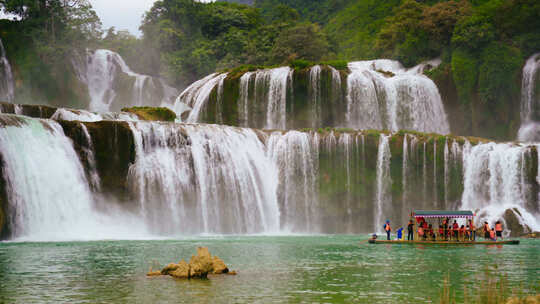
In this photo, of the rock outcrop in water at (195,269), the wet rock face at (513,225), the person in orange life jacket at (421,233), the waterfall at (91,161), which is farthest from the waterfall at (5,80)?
the rock outcrop in water at (195,269)

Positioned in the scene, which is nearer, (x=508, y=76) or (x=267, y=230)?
(x=267, y=230)

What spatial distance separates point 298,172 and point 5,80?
31.1 m

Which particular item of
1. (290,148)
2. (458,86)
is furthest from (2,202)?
(458,86)

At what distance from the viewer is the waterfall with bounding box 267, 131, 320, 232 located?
41.1 meters

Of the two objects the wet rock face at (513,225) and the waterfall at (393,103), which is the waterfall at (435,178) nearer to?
the wet rock face at (513,225)

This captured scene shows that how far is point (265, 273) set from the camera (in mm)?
17125

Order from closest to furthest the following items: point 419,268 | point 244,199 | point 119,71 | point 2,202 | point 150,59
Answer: point 419,268 → point 2,202 → point 244,199 → point 119,71 → point 150,59

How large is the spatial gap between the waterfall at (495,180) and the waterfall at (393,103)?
33.3 feet

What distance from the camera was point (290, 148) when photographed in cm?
4144

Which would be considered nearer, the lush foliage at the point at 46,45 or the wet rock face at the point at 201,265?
the wet rock face at the point at 201,265

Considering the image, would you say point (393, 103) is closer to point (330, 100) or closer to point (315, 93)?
point (330, 100)

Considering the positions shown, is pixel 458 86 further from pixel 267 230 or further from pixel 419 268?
pixel 419 268

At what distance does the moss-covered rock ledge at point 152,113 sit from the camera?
44406mm

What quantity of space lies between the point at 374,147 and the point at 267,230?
29.1ft
